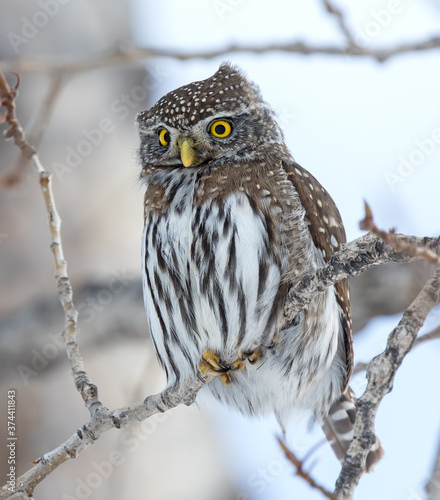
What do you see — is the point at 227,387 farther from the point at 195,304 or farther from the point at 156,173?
the point at 156,173

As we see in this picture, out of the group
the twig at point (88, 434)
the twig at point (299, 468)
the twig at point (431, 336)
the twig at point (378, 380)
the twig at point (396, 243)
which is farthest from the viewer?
the twig at point (88, 434)

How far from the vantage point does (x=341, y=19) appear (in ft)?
9.82

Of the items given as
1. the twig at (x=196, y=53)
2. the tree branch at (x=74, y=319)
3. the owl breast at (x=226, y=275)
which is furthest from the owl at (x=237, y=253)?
the twig at (x=196, y=53)

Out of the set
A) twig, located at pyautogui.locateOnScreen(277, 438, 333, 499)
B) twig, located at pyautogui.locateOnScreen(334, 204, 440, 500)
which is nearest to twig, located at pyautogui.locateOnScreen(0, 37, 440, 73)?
twig, located at pyautogui.locateOnScreen(334, 204, 440, 500)

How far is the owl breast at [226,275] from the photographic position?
3055 millimetres

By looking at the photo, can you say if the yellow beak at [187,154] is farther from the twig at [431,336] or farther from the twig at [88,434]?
the twig at [431,336]

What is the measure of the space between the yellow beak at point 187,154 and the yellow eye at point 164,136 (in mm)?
213

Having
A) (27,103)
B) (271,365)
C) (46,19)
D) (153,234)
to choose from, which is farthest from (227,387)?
(46,19)

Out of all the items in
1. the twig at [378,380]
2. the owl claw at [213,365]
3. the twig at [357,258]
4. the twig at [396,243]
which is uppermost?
the owl claw at [213,365]

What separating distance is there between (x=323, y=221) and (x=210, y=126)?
83 cm

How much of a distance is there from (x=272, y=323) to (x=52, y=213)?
45.9 inches

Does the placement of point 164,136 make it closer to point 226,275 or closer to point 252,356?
point 226,275

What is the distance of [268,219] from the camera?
10.1ft

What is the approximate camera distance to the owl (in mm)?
3078
